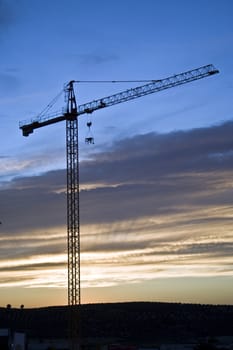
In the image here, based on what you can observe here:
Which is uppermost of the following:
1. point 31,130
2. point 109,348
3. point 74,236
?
point 31,130

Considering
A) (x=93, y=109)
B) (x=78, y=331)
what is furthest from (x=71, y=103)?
(x=78, y=331)

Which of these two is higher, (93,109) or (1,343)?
(93,109)

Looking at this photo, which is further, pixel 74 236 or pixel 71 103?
pixel 71 103

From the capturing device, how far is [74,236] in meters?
118

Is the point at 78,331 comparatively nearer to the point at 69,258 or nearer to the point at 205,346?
the point at 69,258

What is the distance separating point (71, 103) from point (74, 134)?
6700 millimetres

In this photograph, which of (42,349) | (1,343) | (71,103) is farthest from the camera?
(42,349)

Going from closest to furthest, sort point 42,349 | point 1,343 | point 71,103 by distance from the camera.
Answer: point 1,343, point 71,103, point 42,349

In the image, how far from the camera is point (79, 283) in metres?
119

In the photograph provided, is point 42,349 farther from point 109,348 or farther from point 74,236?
point 74,236

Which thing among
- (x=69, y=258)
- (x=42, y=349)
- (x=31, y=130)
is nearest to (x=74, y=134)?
(x=31, y=130)

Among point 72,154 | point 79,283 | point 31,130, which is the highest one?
point 31,130

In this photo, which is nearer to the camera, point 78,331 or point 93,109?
point 78,331

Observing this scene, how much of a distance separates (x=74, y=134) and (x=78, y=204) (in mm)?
13306
